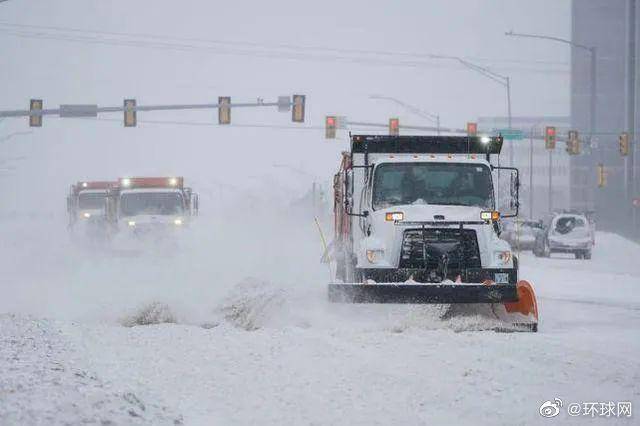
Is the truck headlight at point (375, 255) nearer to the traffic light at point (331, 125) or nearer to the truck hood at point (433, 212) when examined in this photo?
the truck hood at point (433, 212)

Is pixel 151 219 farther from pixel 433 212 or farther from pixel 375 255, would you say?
pixel 433 212

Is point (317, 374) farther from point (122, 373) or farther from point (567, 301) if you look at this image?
point (567, 301)

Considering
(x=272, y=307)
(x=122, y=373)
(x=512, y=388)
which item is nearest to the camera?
(x=512, y=388)

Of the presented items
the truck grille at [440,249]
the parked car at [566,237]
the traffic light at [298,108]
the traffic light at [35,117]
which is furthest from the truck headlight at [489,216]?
the traffic light at [35,117]

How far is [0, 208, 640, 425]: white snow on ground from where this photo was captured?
880 centimetres

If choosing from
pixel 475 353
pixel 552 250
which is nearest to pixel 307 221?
pixel 552 250

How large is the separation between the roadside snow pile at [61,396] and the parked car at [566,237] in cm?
3316

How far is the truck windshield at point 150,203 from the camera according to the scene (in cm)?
3412

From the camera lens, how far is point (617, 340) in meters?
14.0

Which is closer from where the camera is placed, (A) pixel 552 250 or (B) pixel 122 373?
(B) pixel 122 373

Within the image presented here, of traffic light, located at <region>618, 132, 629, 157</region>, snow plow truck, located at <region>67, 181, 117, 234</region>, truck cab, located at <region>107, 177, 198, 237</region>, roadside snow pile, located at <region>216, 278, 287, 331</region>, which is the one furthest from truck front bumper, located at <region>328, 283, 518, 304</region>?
traffic light, located at <region>618, 132, 629, 157</region>

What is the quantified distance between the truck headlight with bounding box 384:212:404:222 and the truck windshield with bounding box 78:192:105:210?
27.7 meters

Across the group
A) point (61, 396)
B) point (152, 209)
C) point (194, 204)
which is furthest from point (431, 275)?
point (152, 209)

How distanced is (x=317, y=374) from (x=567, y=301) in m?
11.6
